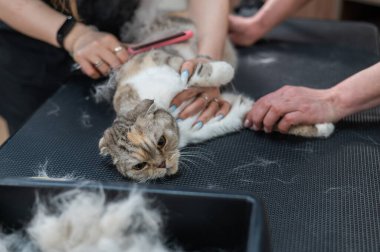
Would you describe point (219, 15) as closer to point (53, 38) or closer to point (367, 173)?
point (53, 38)

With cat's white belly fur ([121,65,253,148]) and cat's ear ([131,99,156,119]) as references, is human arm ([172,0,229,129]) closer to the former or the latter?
cat's white belly fur ([121,65,253,148])

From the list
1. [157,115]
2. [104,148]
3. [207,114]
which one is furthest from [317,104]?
[104,148]

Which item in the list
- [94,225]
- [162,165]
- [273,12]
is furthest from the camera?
[273,12]

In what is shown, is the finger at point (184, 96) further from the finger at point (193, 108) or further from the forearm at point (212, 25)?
the forearm at point (212, 25)

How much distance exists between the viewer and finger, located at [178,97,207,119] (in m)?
1.16

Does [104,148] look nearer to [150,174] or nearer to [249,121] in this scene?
[150,174]

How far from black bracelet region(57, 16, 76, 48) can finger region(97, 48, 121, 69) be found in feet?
0.37

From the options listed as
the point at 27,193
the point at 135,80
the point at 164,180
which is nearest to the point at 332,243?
the point at 164,180

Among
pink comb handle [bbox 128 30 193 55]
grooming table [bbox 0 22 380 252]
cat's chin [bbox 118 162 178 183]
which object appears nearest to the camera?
grooming table [bbox 0 22 380 252]

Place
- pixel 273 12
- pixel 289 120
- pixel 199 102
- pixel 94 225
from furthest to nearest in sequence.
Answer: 1. pixel 273 12
2. pixel 199 102
3. pixel 289 120
4. pixel 94 225

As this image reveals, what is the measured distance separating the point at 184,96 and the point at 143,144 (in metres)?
0.25

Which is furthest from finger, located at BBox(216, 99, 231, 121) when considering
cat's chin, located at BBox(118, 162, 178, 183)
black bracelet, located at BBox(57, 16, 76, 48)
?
black bracelet, located at BBox(57, 16, 76, 48)

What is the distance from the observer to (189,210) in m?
0.61

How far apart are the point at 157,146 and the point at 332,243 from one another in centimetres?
43
